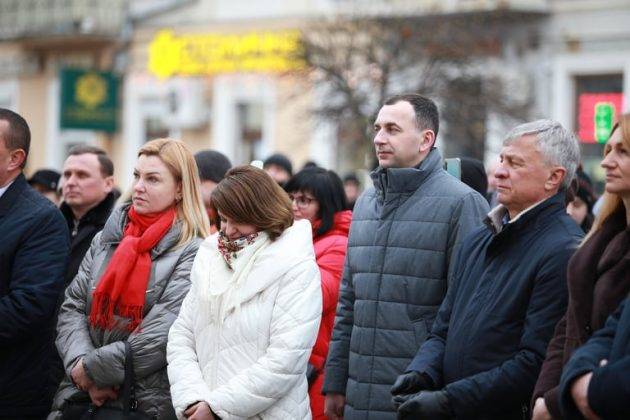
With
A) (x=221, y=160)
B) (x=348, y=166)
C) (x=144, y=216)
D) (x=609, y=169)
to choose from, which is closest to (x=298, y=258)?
(x=144, y=216)

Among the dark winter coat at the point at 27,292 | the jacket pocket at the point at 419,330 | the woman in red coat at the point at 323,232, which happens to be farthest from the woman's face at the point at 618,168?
the dark winter coat at the point at 27,292

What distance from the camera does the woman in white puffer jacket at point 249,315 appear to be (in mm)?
6188

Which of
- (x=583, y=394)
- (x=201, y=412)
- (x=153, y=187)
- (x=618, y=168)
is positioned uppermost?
(x=618, y=168)

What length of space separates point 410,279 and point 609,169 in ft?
5.21

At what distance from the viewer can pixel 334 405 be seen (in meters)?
6.94

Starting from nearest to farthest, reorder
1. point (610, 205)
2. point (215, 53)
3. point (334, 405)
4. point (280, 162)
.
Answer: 1. point (610, 205)
2. point (334, 405)
3. point (280, 162)
4. point (215, 53)

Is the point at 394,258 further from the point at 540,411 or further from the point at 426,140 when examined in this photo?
the point at 540,411

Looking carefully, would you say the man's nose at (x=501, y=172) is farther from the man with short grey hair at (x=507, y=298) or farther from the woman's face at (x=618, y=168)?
the woman's face at (x=618, y=168)

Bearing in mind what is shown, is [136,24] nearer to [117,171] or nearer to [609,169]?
[117,171]

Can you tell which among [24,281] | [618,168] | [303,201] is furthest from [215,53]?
[618,168]

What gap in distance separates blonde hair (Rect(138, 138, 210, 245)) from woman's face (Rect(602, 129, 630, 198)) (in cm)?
256

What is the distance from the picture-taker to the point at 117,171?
1152 inches

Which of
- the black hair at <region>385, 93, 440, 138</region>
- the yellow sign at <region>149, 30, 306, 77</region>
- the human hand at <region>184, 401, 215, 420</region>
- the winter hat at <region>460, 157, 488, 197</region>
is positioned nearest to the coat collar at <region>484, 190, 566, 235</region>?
the black hair at <region>385, 93, 440, 138</region>

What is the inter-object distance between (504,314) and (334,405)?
155 cm
